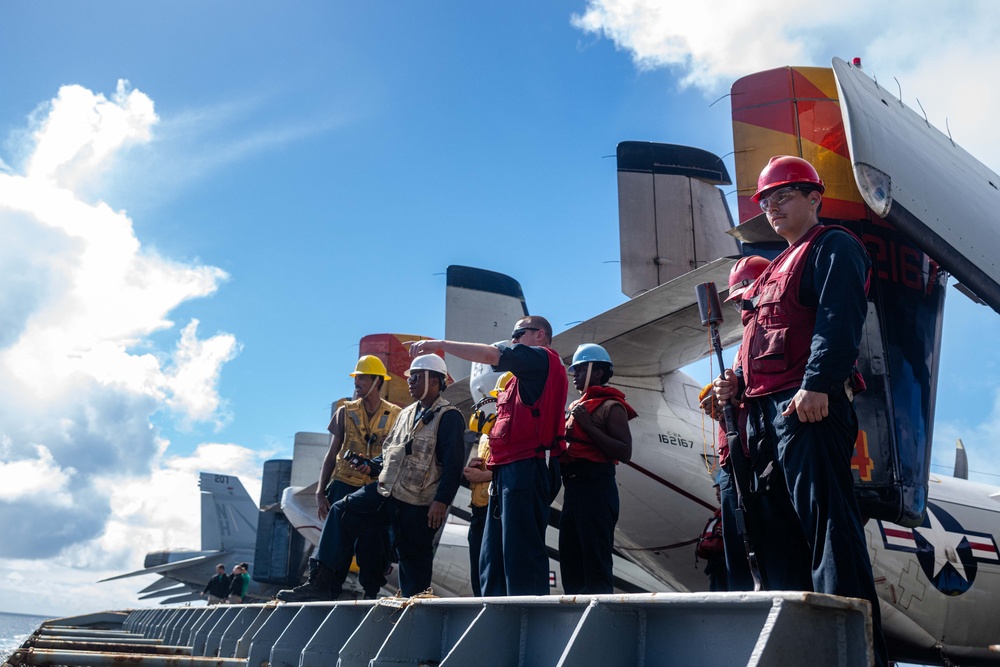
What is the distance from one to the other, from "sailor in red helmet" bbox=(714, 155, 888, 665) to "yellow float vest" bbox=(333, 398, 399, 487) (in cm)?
381

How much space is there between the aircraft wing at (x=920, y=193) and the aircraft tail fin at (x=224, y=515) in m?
40.8

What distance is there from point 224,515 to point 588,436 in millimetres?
40522

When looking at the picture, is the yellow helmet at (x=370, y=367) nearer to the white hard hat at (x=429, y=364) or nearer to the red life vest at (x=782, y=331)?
the white hard hat at (x=429, y=364)

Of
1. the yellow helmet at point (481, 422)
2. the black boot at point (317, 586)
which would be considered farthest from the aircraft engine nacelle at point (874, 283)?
the black boot at point (317, 586)

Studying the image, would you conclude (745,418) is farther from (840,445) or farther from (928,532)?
(928,532)

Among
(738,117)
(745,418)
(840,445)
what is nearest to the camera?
(840,445)

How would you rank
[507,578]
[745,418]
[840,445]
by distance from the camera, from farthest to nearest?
1. [507,578]
2. [745,418]
3. [840,445]

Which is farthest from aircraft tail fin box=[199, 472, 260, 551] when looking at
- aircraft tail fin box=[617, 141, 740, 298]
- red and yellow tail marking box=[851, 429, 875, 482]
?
red and yellow tail marking box=[851, 429, 875, 482]

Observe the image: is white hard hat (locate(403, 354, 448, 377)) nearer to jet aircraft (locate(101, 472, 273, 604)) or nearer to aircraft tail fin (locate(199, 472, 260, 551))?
jet aircraft (locate(101, 472, 273, 604))

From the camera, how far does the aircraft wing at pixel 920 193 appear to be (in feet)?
15.5

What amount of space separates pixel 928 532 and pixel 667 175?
5278mm

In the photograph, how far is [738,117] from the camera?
6668 millimetres

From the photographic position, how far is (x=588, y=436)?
185 inches

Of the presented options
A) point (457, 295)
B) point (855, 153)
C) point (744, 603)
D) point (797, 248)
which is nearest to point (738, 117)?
point (855, 153)
